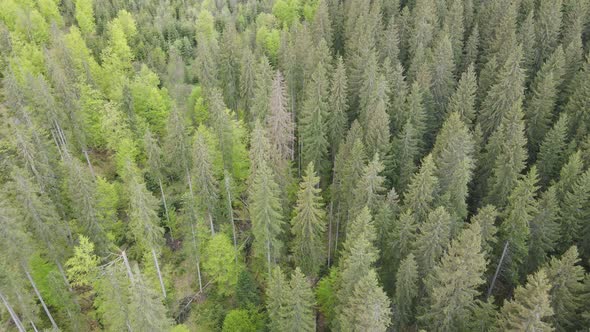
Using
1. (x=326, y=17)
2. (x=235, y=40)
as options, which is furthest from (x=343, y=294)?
(x=326, y=17)

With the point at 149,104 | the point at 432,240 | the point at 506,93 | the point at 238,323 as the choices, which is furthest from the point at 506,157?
the point at 149,104

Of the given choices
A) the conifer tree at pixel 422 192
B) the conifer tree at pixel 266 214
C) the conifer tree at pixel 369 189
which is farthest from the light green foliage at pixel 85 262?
the conifer tree at pixel 422 192

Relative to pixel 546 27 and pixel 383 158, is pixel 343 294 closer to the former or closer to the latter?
pixel 383 158

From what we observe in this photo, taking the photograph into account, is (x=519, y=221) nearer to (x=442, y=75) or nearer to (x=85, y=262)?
(x=442, y=75)

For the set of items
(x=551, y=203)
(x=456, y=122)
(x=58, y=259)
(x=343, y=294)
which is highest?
(x=456, y=122)

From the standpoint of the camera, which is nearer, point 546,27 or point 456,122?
point 456,122
